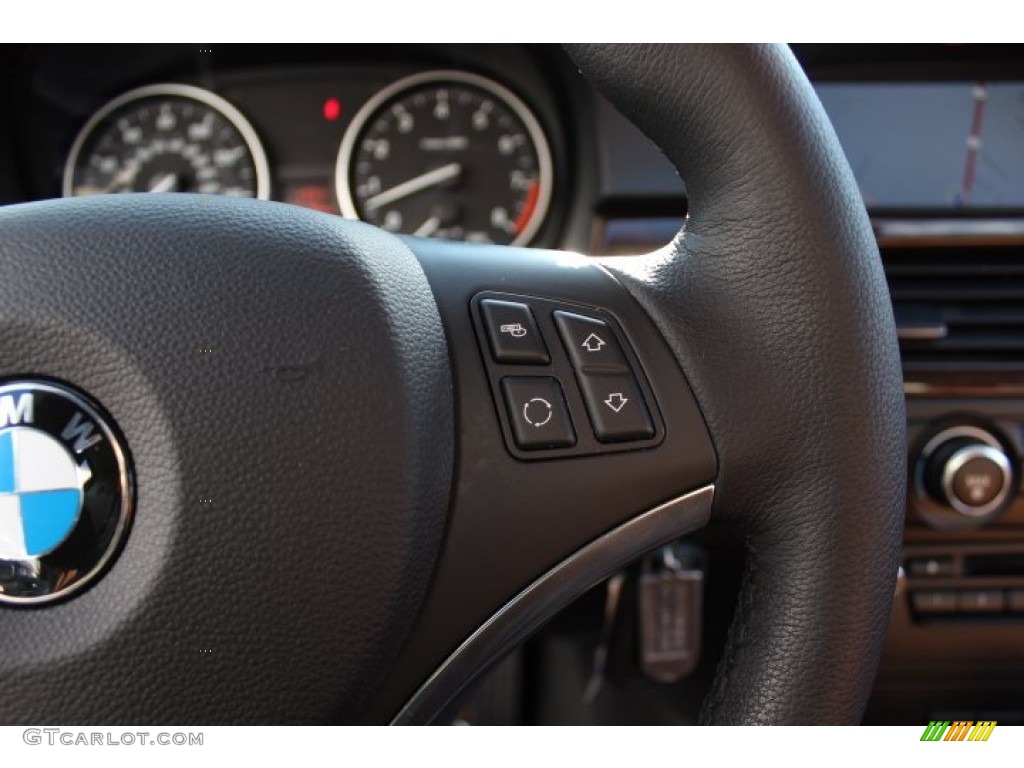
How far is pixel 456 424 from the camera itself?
55cm

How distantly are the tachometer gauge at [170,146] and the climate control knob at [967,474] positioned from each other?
0.90 m

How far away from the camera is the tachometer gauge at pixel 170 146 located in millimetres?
1361

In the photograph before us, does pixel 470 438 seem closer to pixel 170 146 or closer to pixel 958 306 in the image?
pixel 958 306

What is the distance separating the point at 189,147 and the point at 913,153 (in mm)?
928

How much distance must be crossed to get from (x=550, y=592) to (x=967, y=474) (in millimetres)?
619

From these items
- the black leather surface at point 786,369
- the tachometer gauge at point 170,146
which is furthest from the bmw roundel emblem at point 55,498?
the tachometer gauge at point 170,146

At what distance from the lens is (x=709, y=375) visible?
575 mm

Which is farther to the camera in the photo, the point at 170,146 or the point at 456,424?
the point at 170,146

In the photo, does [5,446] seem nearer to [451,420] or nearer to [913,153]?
[451,420]

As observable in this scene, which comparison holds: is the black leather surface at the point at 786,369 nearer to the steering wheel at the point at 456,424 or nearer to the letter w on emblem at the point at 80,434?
the steering wheel at the point at 456,424

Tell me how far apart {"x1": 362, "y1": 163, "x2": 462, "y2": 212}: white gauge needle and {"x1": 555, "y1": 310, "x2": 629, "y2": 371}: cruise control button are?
786 millimetres

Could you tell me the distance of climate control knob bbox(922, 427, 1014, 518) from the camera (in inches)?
39.7
